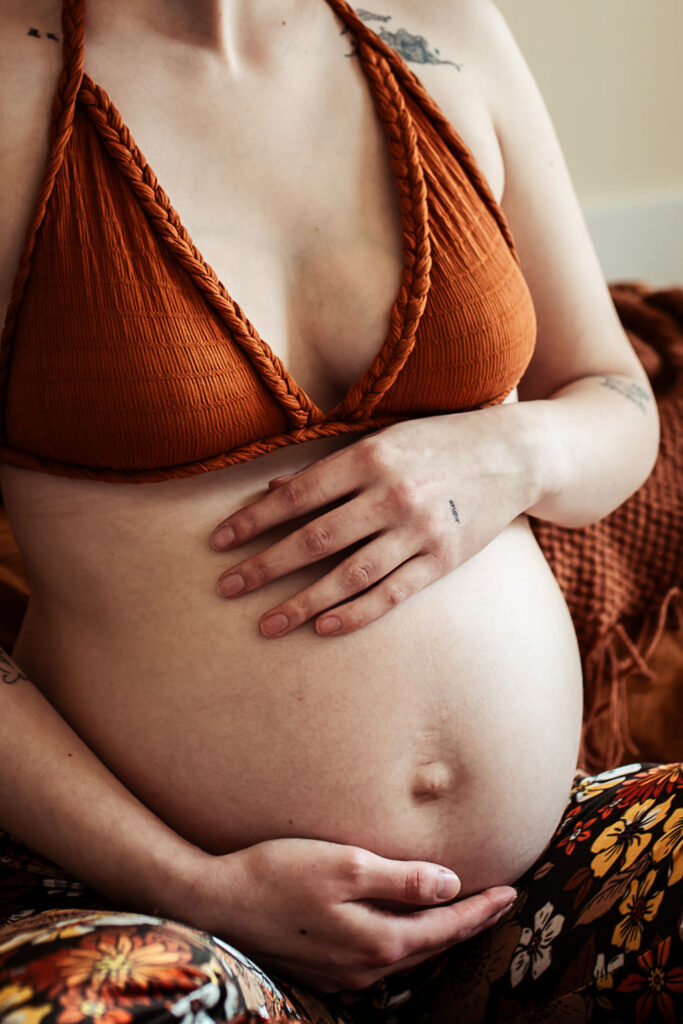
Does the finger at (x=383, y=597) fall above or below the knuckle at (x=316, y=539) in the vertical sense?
below

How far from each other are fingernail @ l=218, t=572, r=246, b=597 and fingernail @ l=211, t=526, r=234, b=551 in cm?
2

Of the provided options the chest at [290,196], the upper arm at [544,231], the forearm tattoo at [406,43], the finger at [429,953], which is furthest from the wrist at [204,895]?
the forearm tattoo at [406,43]

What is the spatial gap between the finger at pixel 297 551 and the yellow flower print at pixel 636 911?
32cm

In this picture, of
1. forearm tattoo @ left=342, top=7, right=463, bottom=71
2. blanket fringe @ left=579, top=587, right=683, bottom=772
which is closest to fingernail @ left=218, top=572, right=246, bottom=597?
forearm tattoo @ left=342, top=7, right=463, bottom=71

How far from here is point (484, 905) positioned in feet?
2.26

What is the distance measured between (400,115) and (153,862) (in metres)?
0.62

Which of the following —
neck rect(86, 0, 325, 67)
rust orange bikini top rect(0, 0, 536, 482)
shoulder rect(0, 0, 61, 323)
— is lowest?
rust orange bikini top rect(0, 0, 536, 482)

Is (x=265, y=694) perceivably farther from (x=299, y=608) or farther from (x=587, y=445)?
(x=587, y=445)

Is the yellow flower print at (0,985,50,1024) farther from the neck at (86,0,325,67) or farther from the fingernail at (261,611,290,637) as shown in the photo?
the neck at (86,0,325,67)

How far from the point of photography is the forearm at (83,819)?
0.62 metres

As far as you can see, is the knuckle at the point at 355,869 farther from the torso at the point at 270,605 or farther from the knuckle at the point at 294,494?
the knuckle at the point at 294,494

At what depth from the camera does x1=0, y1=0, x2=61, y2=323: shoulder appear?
616 millimetres

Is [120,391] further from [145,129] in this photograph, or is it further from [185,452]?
[145,129]

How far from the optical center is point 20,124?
0.62 meters
